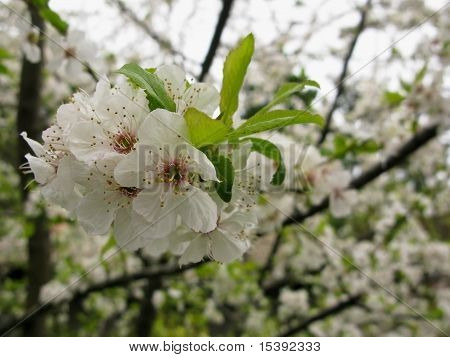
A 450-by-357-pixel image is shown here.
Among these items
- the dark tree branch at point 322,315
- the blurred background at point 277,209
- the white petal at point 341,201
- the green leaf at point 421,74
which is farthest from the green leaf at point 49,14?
the dark tree branch at point 322,315

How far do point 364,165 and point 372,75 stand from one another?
44.4 inches

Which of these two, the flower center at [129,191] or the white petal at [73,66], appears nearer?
the flower center at [129,191]

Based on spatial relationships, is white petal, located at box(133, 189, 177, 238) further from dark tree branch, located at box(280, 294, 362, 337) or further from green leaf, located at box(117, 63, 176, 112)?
dark tree branch, located at box(280, 294, 362, 337)

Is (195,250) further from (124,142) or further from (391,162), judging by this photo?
(391,162)

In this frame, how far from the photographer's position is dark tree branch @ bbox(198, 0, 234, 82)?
1586 millimetres

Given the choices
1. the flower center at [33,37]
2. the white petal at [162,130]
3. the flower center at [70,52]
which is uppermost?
the flower center at [33,37]

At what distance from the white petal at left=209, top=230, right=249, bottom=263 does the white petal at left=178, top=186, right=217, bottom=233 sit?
0.12 meters

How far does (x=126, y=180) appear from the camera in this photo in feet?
2.03

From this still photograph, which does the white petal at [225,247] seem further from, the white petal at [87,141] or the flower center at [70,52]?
the flower center at [70,52]

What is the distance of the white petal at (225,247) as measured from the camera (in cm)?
77

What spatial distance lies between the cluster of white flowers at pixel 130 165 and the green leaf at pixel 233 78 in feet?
0.06

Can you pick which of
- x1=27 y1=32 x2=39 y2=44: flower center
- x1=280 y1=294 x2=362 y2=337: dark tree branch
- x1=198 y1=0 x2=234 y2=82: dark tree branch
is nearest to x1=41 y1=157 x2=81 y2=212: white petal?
x1=198 y1=0 x2=234 y2=82: dark tree branch
